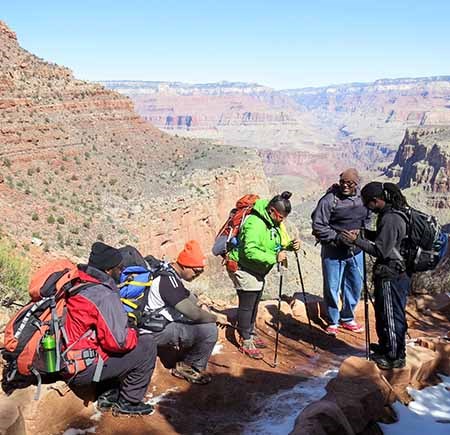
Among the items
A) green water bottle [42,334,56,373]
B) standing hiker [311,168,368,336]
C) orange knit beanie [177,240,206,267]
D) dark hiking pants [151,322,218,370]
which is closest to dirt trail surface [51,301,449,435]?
dark hiking pants [151,322,218,370]

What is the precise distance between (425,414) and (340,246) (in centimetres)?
257

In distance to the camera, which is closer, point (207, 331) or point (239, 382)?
point (207, 331)

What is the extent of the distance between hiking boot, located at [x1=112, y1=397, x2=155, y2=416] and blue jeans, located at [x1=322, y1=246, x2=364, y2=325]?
3.35 m

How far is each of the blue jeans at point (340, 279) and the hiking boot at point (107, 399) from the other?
11.3 feet

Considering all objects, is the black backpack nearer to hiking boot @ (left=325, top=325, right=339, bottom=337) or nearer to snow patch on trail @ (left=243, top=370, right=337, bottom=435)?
snow patch on trail @ (left=243, top=370, right=337, bottom=435)

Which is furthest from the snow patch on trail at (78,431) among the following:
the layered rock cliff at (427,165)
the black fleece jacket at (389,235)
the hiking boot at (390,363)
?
the layered rock cliff at (427,165)

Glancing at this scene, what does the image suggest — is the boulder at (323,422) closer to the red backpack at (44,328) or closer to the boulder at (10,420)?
the red backpack at (44,328)

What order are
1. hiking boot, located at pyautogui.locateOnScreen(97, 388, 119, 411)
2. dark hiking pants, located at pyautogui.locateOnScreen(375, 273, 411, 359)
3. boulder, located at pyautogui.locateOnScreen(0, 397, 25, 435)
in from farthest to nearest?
dark hiking pants, located at pyautogui.locateOnScreen(375, 273, 411, 359), hiking boot, located at pyautogui.locateOnScreen(97, 388, 119, 411), boulder, located at pyautogui.locateOnScreen(0, 397, 25, 435)

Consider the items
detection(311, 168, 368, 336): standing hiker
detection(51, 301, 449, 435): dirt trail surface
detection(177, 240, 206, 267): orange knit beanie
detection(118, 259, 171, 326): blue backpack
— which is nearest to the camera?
detection(51, 301, 449, 435): dirt trail surface

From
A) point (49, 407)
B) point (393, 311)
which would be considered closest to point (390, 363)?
point (393, 311)

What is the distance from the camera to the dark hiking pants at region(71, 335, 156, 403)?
13.9 ft

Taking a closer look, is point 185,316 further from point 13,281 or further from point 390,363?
point 13,281

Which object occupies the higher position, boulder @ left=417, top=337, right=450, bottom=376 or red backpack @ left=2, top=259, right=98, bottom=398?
red backpack @ left=2, top=259, right=98, bottom=398

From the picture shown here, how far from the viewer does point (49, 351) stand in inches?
156
